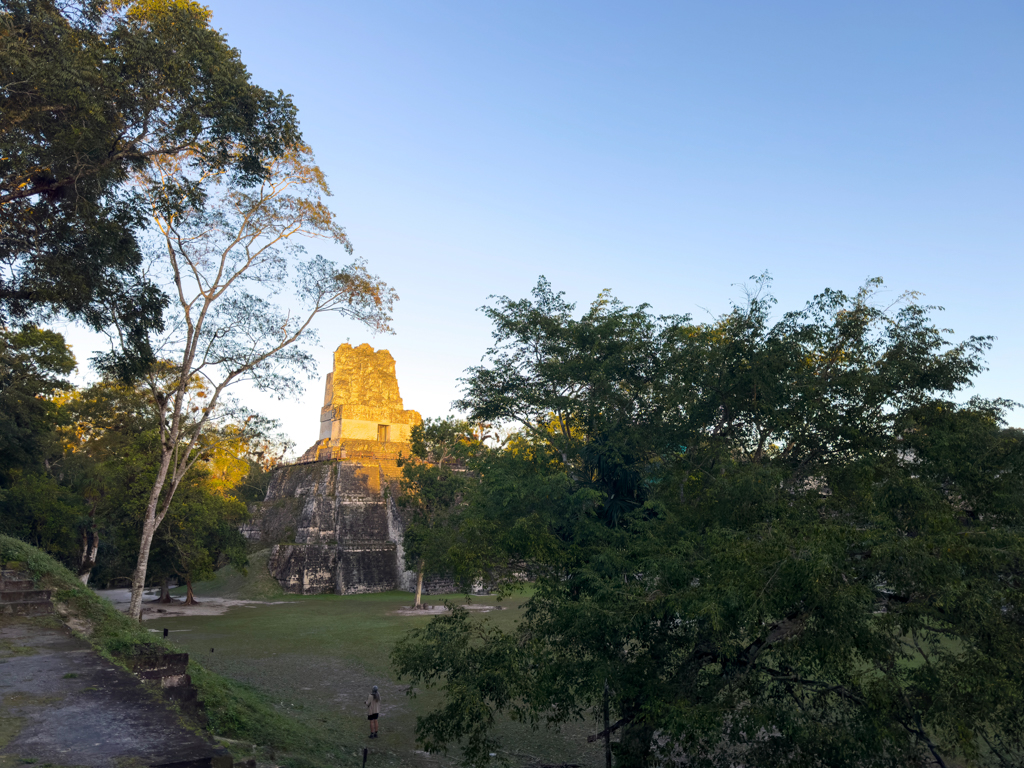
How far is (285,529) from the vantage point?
34094 mm

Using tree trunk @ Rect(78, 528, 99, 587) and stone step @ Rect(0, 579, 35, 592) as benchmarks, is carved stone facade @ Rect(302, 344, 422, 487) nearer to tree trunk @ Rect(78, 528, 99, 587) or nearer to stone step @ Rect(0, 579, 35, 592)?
tree trunk @ Rect(78, 528, 99, 587)

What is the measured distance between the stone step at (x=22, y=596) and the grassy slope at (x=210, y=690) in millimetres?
184

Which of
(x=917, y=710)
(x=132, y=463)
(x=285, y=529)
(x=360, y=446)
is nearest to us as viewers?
(x=917, y=710)

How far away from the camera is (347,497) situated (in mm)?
34844

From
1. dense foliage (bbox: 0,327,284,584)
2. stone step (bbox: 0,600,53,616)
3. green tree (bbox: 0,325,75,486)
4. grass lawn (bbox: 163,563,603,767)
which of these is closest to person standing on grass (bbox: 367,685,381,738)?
grass lawn (bbox: 163,563,603,767)

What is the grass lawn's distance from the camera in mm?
10000

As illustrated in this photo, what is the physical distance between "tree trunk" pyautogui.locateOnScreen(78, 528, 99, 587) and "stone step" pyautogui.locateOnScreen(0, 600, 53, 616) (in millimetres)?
19272

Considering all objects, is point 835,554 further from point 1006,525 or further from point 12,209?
point 12,209

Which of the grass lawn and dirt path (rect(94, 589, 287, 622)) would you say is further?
dirt path (rect(94, 589, 287, 622))

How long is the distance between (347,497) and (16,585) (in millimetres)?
25401

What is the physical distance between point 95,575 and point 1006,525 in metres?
35.7

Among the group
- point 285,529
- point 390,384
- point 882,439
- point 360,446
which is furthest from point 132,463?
point 882,439

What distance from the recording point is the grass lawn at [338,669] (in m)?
10.0

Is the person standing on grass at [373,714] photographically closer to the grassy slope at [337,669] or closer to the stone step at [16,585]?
the grassy slope at [337,669]
